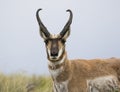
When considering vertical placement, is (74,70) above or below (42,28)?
below

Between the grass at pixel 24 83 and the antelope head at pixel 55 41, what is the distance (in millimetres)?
4816

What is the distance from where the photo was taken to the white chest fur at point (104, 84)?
16.0m

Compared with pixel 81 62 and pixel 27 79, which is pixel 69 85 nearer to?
pixel 81 62

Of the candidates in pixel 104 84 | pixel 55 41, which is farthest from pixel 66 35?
pixel 104 84

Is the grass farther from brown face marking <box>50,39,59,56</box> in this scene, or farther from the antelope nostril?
the antelope nostril

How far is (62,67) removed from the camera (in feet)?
50.3

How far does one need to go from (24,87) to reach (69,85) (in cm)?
487

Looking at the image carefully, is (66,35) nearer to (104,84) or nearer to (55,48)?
(55,48)

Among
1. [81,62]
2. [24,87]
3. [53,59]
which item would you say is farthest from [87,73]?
[24,87]

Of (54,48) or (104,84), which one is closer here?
(54,48)

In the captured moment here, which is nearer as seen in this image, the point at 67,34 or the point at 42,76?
the point at 67,34

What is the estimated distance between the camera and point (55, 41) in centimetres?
1489

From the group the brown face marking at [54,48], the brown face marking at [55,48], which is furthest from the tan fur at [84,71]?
the brown face marking at [54,48]

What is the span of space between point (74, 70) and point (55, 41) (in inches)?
47.5
